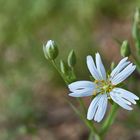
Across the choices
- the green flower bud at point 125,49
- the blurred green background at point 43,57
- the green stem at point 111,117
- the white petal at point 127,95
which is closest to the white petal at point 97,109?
the white petal at point 127,95

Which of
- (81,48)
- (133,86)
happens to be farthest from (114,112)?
(81,48)

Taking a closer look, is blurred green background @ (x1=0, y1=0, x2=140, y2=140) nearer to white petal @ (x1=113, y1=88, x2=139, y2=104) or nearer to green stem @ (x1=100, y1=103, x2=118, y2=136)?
green stem @ (x1=100, y1=103, x2=118, y2=136)

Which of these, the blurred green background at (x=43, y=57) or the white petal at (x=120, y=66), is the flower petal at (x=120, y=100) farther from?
the blurred green background at (x=43, y=57)

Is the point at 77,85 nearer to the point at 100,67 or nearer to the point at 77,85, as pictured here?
the point at 77,85

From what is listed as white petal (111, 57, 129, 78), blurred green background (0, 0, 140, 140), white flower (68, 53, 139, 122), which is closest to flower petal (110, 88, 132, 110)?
white flower (68, 53, 139, 122)

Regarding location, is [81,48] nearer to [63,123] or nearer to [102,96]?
[63,123]

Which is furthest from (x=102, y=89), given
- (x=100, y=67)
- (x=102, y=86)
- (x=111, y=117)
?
(x=111, y=117)

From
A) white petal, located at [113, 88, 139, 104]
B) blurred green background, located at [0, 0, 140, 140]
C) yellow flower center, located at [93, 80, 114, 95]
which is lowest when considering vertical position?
blurred green background, located at [0, 0, 140, 140]

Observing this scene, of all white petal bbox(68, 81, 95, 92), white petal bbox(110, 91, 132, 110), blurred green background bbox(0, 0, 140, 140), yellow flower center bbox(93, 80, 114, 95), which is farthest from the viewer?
blurred green background bbox(0, 0, 140, 140)
